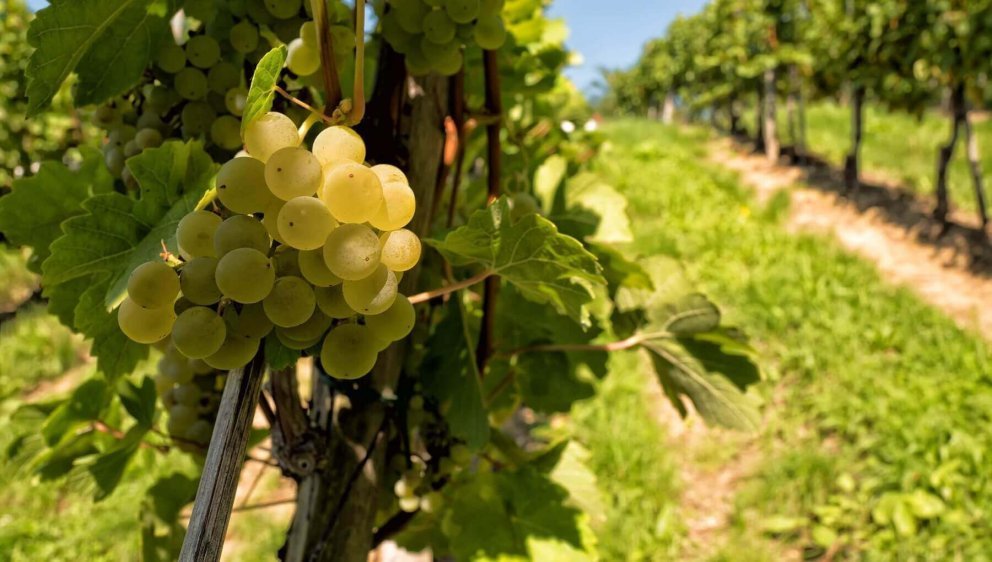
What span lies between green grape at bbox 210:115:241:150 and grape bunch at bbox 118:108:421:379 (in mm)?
247

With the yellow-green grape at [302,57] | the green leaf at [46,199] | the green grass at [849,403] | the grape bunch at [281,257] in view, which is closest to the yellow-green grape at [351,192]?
the grape bunch at [281,257]

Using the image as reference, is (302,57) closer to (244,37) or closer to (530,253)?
(244,37)

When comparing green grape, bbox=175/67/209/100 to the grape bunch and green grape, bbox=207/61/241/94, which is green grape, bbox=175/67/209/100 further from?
the grape bunch

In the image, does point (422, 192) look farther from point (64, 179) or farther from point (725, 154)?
point (725, 154)

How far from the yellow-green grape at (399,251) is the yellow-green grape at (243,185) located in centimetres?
9

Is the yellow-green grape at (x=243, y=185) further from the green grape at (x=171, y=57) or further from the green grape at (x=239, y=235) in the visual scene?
the green grape at (x=171, y=57)

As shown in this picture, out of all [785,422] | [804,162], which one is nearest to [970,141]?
[804,162]

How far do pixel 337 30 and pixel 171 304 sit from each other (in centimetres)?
32

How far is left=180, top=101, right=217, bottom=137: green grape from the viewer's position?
2.38ft

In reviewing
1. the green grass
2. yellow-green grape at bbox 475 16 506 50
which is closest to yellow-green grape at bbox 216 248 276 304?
yellow-green grape at bbox 475 16 506 50

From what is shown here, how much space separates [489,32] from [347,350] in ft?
1.39

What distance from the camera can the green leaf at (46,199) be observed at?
2.53 ft

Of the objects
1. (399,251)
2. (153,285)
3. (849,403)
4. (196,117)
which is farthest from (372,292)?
(849,403)

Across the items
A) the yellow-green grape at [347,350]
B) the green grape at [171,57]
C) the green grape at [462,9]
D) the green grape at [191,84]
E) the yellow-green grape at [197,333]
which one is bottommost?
the yellow-green grape at [347,350]
